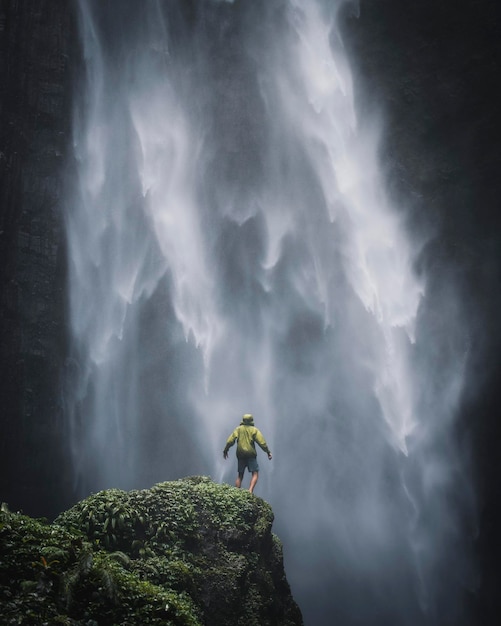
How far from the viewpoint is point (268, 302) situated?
2625 cm

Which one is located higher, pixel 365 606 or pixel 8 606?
pixel 365 606

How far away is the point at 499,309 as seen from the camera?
2392cm

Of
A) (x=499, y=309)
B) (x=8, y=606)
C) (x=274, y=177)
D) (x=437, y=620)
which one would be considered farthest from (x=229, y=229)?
(x=8, y=606)

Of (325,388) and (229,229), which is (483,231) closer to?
(325,388)

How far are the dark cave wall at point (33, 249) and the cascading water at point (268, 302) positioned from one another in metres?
1.02

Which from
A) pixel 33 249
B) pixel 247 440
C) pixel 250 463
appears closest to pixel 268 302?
pixel 33 249

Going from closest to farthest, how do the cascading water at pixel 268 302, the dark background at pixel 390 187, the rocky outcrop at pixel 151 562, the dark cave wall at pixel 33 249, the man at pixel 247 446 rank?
1. the rocky outcrop at pixel 151 562
2. the man at pixel 247 446
3. the dark cave wall at pixel 33 249
4. the dark background at pixel 390 187
5. the cascading water at pixel 268 302

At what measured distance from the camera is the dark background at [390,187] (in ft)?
71.4

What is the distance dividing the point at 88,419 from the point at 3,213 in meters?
9.72

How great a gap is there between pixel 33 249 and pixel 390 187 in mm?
17474

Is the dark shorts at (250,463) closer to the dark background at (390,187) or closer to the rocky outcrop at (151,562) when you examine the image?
the rocky outcrop at (151,562)

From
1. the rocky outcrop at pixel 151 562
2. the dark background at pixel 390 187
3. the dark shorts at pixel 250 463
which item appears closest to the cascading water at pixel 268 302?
the dark background at pixel 390 187

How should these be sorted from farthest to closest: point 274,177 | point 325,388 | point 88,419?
point 274,177
point 325,388
point 88,419

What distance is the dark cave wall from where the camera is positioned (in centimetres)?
2134
